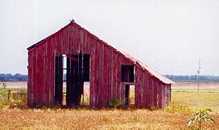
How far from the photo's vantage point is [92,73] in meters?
50.0

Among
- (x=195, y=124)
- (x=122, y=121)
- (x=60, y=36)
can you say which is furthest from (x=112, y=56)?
(x=195, y=124)

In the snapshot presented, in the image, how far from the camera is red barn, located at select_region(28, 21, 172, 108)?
162 ft

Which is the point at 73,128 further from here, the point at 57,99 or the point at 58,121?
the point at 57,99

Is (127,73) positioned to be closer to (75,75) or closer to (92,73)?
(92,73)

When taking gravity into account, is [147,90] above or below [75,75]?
below

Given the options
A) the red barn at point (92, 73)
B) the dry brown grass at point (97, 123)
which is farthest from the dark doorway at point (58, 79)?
the dry brown grass at point (97, 123)

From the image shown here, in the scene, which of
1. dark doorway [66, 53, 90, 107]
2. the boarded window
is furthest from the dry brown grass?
dark doorway [66, 53, 90, 107]

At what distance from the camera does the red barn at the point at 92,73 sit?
4928cm

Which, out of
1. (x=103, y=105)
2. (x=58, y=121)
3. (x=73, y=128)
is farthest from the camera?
(x=103, y=105)

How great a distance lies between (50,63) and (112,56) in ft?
17.0

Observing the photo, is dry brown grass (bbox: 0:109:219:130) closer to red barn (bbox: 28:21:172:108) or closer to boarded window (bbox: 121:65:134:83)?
red barn (bbox: 28:21:172:108)

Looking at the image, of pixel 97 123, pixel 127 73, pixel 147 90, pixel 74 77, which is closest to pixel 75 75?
pixel 74 77

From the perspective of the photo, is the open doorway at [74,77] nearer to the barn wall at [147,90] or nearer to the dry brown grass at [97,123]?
the barn wall at [147,90]

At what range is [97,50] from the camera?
50.1 m
